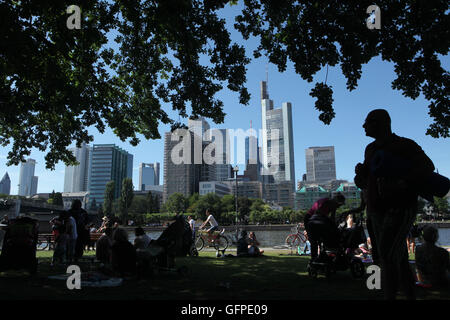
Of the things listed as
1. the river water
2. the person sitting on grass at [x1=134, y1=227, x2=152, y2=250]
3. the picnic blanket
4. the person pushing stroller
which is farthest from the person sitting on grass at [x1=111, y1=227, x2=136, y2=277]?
the river water

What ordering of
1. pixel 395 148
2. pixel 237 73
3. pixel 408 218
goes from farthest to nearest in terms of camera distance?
pixel 237 73
pixel 395 148
pixel 408 218

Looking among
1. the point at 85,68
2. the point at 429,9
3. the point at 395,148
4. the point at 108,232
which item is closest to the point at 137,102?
the point at 85,68

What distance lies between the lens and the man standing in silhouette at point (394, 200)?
2.77 metres

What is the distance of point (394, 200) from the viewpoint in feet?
9.27

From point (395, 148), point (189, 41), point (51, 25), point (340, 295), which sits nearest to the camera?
point (395, 148)

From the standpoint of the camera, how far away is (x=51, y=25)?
10.1 m

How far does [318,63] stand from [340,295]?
18.5ft

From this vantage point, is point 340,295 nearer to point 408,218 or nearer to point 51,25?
point 408,218

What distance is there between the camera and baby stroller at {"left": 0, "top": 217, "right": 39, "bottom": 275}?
735 cm

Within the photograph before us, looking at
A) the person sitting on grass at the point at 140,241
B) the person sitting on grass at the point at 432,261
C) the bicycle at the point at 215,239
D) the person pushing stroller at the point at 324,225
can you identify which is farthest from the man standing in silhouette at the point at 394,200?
the bicycle at the point at 215,239

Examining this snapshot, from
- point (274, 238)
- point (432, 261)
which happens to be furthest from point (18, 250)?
point (274, 238)

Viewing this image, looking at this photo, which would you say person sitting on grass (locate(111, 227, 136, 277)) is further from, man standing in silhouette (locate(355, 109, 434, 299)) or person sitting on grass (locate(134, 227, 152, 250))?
man standing in silhouette (locate(355, 109, 434, 299))

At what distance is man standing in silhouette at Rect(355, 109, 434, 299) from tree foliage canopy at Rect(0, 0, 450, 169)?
4976 millimetres

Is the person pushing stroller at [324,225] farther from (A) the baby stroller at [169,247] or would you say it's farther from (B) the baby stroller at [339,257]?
(A) the baby stroller at [169,247]
